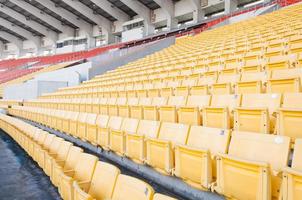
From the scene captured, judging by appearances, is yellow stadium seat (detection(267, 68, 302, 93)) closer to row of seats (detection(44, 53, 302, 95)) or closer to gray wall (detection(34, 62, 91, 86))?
row of seats (detection(44, 53, 302, 95))

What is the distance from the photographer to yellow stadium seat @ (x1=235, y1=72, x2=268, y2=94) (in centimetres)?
254

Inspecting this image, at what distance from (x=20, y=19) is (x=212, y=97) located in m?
20.4

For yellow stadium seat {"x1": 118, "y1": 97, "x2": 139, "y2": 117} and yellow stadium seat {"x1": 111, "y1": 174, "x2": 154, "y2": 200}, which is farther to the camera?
yellow stadium seat {"x1": 118, "y1": 97, "x2": 139, "y2": 117}

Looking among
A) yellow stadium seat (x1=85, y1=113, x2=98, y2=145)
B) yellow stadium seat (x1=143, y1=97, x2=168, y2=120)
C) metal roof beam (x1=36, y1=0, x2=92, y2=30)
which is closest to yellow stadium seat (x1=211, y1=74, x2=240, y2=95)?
yellow stadium seat (x1=143, y1=97, x2=168, y2=120)

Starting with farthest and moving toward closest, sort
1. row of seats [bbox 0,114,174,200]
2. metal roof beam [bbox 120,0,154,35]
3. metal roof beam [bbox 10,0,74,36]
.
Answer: metal roof beam [bbox 10,0,74,36] → metal roof beam [bbox 120,0,154,35] → row of seats [bbox 0,114,174,200]

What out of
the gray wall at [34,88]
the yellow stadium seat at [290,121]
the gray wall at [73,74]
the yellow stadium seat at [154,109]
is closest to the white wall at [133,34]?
the gray wall at [73,74]

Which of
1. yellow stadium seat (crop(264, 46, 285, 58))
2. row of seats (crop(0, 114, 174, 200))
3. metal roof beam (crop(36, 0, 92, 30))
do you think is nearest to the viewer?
row of seats (crop(0, 114, 174, 200))

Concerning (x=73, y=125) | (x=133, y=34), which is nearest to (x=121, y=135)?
(x=73, y=125)

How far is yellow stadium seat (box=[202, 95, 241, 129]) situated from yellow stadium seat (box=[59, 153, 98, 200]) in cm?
102

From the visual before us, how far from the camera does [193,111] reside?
256cm

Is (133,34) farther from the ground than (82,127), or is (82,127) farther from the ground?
(133,34)

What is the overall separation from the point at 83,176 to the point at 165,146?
1.97 ft

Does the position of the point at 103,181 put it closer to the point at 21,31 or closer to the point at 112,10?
the point at 112,10

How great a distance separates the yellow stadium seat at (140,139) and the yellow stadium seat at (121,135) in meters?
0.09
